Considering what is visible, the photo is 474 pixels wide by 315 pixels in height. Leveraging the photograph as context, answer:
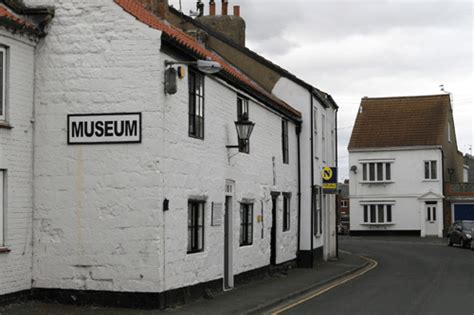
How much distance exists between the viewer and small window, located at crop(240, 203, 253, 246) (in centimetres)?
1946

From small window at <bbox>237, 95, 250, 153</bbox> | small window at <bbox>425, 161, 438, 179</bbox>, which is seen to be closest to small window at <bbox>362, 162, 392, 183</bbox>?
small window at <bbox>425, 161, 438, 179</bbox>

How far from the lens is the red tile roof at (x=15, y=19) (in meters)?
13.1

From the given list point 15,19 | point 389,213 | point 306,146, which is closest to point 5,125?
point 15,19

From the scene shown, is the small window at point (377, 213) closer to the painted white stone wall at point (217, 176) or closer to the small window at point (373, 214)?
the small window at point (373, 214)

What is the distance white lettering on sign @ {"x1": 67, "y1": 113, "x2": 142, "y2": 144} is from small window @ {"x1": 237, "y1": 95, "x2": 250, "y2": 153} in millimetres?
4478

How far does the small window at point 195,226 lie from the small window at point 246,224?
10.7 ft

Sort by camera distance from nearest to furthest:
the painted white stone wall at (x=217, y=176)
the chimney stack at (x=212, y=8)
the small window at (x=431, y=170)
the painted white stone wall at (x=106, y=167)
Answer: the painted white stone wall at (x=106, y=167) < the painted white stone wall at (x=217, y=176) < the chimney stack at (x=212, y=8) < the small window at (x=431, y=170)

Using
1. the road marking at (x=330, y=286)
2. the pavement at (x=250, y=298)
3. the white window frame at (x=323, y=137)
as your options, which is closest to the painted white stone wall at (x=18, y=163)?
the pavement at (x=250, y=298)

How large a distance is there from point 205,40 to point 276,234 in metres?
7.77

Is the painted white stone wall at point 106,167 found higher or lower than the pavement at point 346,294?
higher

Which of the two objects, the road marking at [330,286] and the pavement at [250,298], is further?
the road marking at [330,286]

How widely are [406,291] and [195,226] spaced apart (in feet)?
20.5

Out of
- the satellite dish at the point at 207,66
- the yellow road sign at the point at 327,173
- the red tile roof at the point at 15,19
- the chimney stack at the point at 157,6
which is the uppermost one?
the chimney stack at the point at 157,6

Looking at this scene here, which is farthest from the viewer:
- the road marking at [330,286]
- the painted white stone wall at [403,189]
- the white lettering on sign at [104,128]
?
the painted white stone wall at [403,189]
